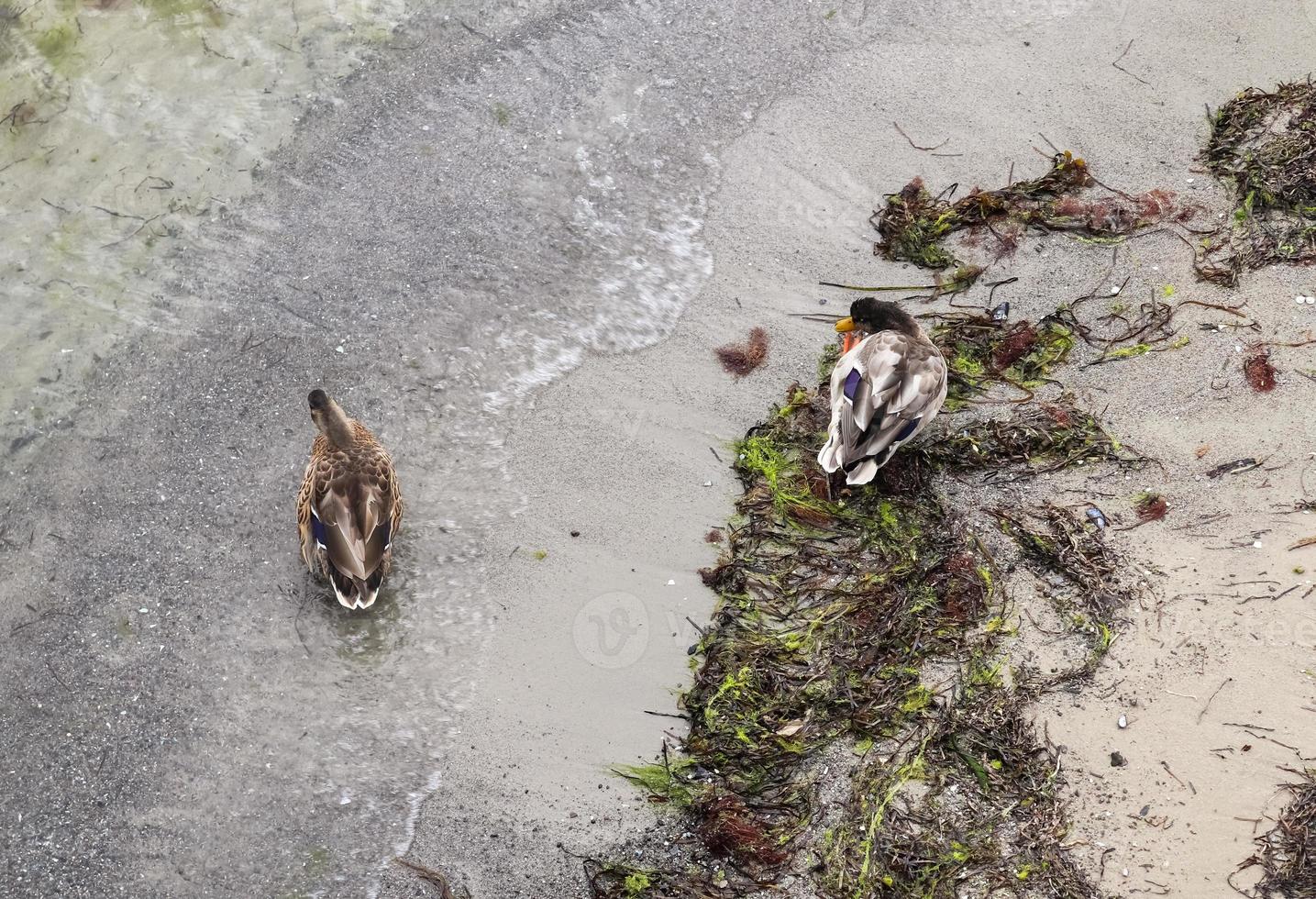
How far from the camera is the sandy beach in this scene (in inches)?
190

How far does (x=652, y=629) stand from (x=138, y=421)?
338cm

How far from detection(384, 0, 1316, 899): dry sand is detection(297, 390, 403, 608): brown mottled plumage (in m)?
0.67

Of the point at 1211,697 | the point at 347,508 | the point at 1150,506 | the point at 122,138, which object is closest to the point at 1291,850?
the point at 1211,697

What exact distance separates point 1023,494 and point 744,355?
6.01 ft

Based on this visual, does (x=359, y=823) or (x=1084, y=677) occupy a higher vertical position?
(x=1084, y=677)

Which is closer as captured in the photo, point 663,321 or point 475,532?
point 475,532

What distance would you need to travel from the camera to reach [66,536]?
18.6 ft

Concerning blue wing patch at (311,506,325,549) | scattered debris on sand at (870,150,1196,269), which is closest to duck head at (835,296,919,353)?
scattered debris on sand at (870,150,1196,269)

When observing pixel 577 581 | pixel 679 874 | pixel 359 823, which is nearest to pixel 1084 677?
pixel 679 874

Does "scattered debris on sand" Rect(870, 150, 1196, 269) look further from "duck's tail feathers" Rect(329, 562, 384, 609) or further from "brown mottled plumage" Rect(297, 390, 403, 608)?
"duck's tail feathers" Rect(329, 562, 384, 609)

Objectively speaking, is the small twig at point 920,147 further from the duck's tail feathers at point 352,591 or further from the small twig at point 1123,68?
the duck's tail feathers at point 352,591

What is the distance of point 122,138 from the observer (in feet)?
23.1

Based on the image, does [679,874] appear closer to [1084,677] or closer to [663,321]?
[1084,677]

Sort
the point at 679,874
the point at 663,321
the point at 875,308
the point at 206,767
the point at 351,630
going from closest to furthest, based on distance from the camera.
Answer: the point at 679,874, the point at 206,767, the point at 351,630, the point at 875,308, the point at 663,321
